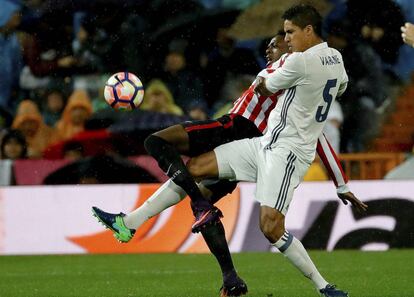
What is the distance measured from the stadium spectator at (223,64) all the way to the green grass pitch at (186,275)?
7.52 feet

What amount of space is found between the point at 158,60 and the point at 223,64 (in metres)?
0.79

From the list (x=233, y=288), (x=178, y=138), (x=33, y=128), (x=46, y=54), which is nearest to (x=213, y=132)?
(x=178, y=138)

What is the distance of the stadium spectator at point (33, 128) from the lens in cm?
1245

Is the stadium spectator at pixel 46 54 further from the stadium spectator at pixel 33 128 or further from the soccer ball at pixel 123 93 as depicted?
the soccer ball at pixel 123 93

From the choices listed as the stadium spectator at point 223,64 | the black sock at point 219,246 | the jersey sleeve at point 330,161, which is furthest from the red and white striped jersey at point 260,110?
the stadium spectator at point 223,64

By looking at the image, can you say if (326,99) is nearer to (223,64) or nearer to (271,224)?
(271,224)

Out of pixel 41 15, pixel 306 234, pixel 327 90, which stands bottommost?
pixel 306 234

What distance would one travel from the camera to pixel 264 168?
23.0 ft

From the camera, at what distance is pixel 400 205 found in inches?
446

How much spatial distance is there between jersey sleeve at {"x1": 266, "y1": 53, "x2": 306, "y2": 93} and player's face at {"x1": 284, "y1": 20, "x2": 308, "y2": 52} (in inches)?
4.3

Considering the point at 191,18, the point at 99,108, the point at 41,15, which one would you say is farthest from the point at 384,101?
the point at 41,15

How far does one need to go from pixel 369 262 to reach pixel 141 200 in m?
2.76

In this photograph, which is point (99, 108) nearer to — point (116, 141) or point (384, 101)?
point (116, 141)

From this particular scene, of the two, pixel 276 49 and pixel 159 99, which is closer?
pixel 276 49
